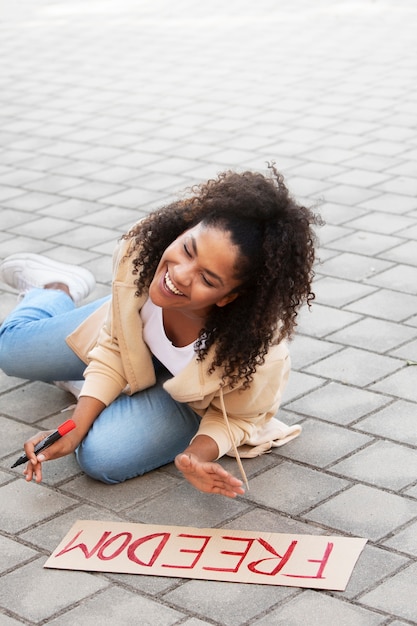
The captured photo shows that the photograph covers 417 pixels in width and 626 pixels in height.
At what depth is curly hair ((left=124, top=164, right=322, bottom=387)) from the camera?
2.62 meters

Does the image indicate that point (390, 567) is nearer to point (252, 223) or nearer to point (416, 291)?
point (252, 223)

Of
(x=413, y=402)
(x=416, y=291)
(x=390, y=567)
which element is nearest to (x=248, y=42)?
(x=416, y=291)

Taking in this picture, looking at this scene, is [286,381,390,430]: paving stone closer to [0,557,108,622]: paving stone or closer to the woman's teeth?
the woman's teeth

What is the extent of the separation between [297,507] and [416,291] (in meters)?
1.51

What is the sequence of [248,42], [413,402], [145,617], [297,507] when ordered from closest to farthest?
[145,617]
[297,507]
[413,402]
[248,42]

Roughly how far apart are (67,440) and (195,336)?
1.40 ft

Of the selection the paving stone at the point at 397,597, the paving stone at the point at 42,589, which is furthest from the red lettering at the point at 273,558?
the paving stone at the point at 42,589

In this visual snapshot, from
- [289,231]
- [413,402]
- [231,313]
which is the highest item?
[289,231]

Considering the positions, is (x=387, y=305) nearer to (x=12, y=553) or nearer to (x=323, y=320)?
(x=323, y=320)

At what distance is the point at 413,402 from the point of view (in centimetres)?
331

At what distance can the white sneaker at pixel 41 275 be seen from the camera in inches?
151

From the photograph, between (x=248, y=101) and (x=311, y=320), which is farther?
(x=248, y=101)

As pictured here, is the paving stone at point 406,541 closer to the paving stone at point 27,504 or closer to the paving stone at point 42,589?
the paving stone at point 42,589

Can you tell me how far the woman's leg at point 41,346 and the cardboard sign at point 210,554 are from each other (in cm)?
69
